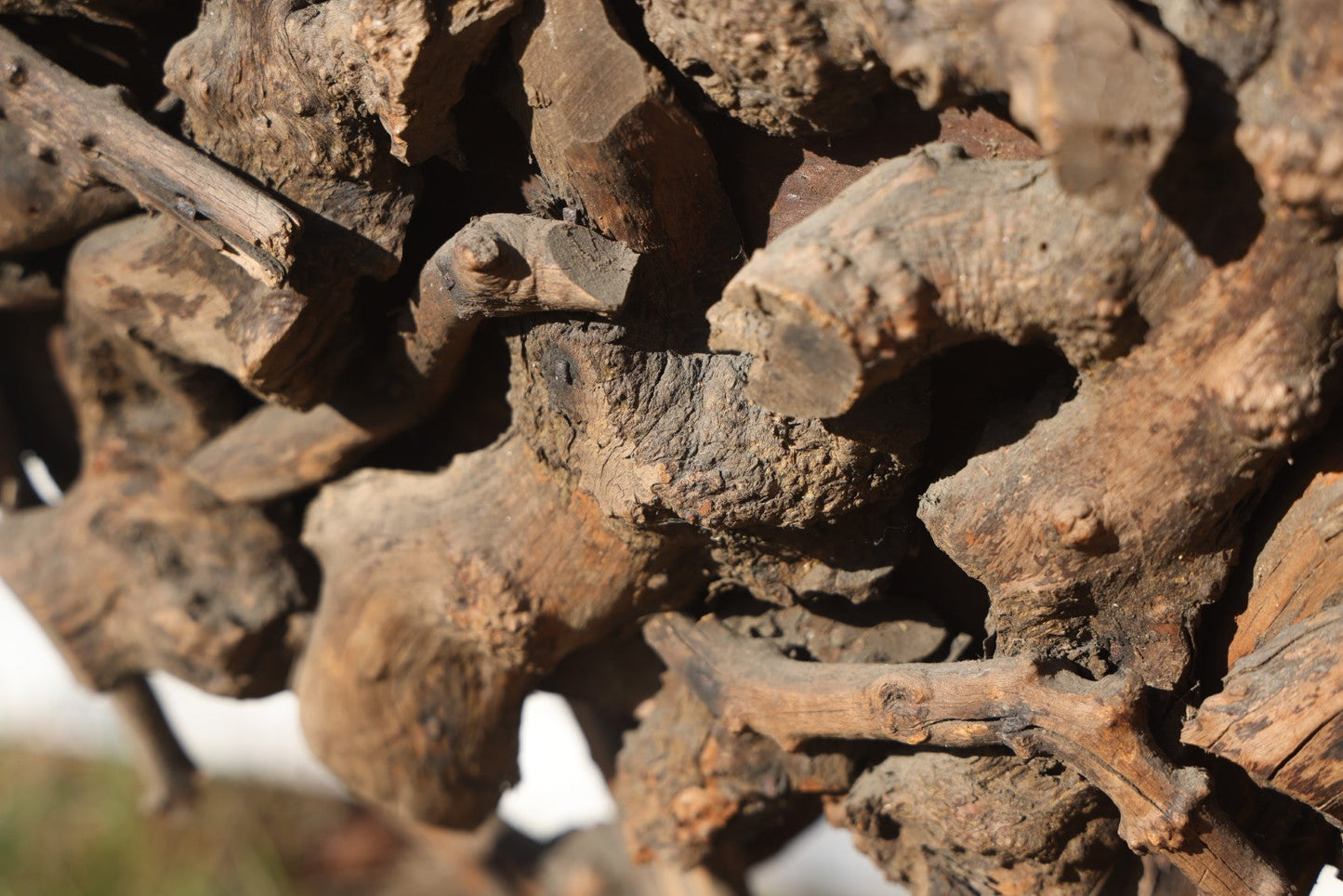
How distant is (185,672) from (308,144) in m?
0.69

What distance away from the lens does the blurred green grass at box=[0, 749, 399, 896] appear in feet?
7.36

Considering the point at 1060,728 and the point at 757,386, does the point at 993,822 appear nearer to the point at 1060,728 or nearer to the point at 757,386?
the point at 1060,728

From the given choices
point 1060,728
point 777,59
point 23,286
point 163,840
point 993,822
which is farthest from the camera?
point 163,840

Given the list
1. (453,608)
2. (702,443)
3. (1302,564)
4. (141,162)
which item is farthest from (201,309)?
(1302,564)

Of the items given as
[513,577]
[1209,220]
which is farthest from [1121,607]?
[513,577]

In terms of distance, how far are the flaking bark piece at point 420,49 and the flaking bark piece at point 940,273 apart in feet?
0.73

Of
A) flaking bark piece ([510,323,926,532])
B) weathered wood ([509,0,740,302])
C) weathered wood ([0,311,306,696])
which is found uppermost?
weathered wood ([509,0,740,302])

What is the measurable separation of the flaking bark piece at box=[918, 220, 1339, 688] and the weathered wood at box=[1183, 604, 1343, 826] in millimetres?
64

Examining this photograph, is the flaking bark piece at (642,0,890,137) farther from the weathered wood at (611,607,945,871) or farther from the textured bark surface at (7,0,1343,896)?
the weathered wood at (611,607,945,871)

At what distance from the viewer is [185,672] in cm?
123

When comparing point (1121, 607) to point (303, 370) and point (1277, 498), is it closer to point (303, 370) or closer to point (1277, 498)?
point (1277, 498)

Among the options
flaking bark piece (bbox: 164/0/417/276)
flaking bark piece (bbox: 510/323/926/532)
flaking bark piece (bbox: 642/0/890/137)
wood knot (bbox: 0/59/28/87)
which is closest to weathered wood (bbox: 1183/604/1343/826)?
flaking bark piece (bbox: 510/323/926/532)

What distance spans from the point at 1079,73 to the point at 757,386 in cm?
24

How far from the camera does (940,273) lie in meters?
0.61
